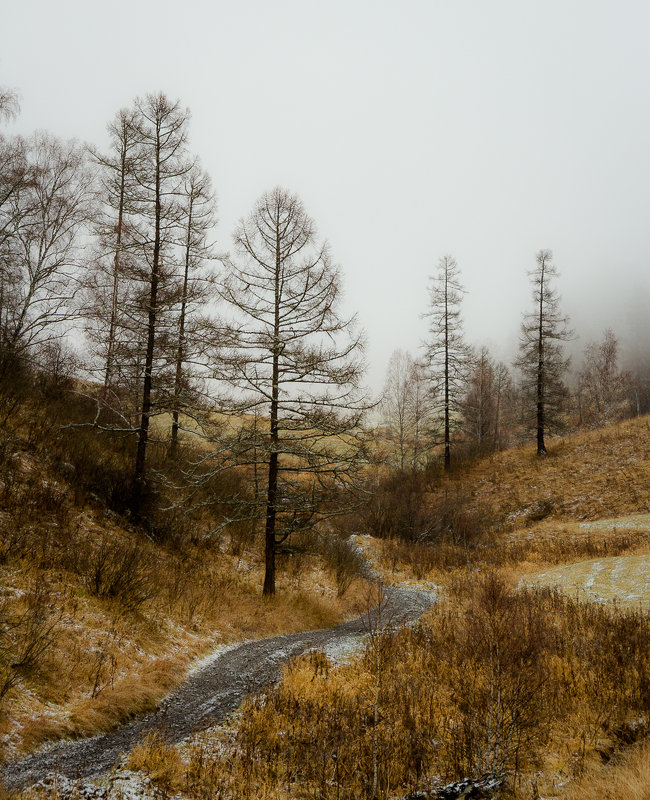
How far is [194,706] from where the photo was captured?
236 inches

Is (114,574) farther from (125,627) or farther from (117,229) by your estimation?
(117,229)

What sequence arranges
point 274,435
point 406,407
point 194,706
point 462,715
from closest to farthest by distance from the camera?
point 462,715, point 194,706, point 274,435, point 406,407

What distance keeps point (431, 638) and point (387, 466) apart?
25895 millimetres

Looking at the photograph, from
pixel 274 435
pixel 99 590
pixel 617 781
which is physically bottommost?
pixel 617 781

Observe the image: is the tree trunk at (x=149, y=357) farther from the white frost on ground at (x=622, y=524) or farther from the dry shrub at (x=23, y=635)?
the white frost on ground at (x=622, y=524)

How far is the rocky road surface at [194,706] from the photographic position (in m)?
4.16

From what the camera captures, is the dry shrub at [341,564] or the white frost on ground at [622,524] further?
the white frost on ground at [622,524]

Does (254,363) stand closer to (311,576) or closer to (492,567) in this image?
(311,576)

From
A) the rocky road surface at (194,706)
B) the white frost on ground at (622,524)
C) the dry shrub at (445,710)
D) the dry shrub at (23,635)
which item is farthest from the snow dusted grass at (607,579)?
the dry shrub at (23,635)

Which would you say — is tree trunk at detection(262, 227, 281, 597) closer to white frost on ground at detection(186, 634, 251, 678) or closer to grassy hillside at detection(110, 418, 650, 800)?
white frost on ground at detection(186, 634, 251, 678)

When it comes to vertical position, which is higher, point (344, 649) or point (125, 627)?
point (125, 627)

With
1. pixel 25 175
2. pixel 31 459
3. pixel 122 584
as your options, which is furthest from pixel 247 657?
pixel 25 175

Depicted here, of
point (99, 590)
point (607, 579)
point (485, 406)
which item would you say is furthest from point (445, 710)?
point (485, 406)

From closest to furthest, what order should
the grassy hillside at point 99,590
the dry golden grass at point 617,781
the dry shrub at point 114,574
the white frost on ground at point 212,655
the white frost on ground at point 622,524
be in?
the dry golden grass at point 617,781 → the grassy hillside at point 99,590 → the white frost on ground at point 212,655 → the dry shrub at point 114,574 → the white frost on ground at point 622,524
